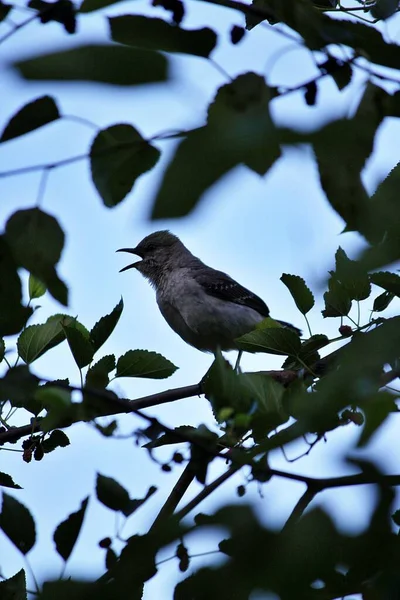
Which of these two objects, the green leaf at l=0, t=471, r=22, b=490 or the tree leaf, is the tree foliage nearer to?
the tree leaf

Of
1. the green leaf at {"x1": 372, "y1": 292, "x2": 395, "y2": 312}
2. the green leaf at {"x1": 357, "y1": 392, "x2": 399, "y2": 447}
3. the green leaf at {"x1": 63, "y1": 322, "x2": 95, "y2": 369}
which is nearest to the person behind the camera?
the green leaf at {"x1": 357, "y1": 392, "x2": 399, "y2": 447}

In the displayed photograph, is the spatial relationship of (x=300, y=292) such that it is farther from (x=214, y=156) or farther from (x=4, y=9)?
(x=214, y=156)

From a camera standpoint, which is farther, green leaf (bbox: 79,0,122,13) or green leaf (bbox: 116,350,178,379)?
green leaf (bbox: 116,350,178,379)

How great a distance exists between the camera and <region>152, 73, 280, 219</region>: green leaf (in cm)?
104

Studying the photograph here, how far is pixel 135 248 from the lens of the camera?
9.20m

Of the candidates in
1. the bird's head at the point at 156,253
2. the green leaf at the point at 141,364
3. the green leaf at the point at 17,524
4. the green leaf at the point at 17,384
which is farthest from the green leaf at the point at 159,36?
the bird's head at the point at 156,253

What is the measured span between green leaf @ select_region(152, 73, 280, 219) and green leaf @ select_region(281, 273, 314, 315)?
2.51 m

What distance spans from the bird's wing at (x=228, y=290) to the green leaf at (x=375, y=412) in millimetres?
6958

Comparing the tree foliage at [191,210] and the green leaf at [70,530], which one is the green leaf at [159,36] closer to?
the tree foliage at [191,210]

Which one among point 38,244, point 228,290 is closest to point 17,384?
point 38,244

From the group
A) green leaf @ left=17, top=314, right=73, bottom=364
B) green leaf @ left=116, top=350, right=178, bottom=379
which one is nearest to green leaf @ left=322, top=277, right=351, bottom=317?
Result: green leaf @ left=116, top=350, right=178, bottom=379

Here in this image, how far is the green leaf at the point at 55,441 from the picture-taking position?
3701mm

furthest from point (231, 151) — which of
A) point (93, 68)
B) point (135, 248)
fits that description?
point (135, 248)

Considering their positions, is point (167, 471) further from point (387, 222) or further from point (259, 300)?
point (259, 300)
